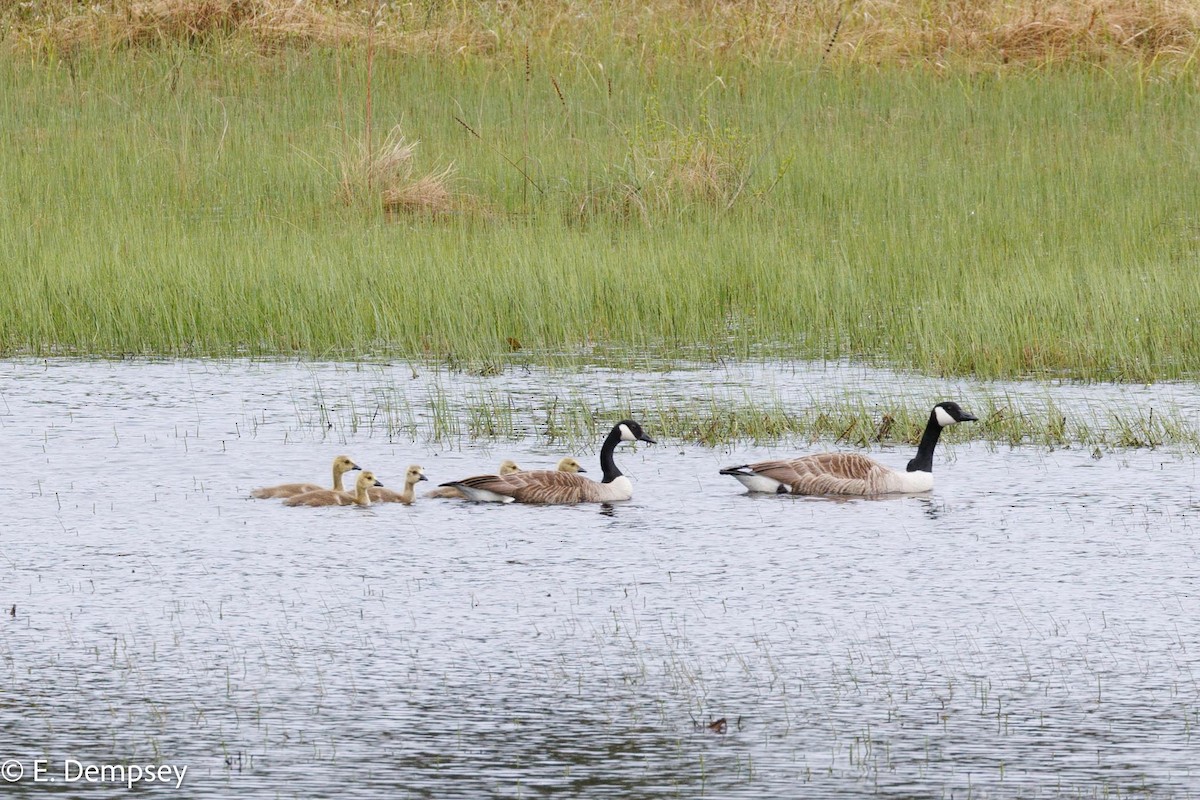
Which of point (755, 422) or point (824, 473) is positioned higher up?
point (824, 473)

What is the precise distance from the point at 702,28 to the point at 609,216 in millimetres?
7679

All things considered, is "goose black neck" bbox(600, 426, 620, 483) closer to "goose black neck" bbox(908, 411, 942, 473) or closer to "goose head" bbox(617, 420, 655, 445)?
"goose head" bbox(617, 420, 655, 445)

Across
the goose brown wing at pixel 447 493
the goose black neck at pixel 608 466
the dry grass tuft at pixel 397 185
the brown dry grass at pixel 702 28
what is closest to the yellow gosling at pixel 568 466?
the goose black neck at pixel 608 466

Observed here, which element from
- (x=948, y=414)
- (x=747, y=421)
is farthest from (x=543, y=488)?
(x=948, y=414)

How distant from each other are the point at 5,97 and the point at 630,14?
858 centimetres

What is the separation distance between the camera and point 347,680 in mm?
7699

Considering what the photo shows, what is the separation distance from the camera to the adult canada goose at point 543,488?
11.1 m

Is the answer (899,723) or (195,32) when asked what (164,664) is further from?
(195,32)

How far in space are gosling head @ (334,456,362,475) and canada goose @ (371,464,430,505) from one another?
43 cm

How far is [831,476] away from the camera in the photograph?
11.2 metres

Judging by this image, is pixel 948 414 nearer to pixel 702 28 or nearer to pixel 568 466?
pixel 568 466

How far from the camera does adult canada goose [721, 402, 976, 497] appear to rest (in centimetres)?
1123

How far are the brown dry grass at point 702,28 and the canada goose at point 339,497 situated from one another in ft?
51.2

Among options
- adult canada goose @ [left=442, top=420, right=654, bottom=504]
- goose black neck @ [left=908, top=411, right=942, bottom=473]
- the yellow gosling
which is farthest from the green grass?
adult canada goose @ [left=442, top=420, right=654, bottom=504]
